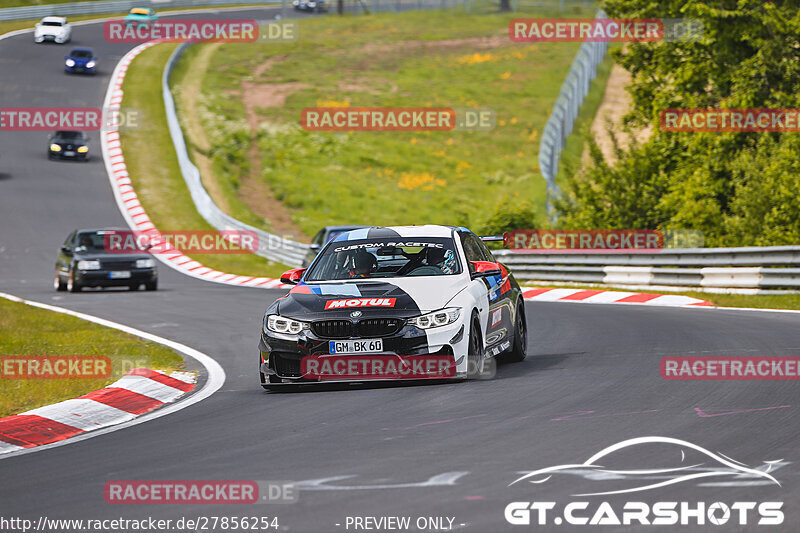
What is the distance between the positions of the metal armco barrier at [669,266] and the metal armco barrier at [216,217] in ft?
26.0

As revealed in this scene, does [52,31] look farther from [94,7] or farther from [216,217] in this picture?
[216,217]

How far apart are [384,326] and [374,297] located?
1.15ft

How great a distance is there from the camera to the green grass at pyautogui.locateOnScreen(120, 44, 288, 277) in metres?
37.1

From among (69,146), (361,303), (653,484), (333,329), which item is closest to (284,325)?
(333,329)

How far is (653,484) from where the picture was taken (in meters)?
6.09

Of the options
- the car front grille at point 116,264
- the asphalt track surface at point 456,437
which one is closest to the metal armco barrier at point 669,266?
the asphalt track surface at point 456,437

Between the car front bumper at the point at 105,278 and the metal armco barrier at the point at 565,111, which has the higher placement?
the metal armco barrier at the point at 565,111

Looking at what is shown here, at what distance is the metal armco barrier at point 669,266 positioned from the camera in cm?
2064

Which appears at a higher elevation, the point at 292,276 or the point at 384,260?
the point at 384,260

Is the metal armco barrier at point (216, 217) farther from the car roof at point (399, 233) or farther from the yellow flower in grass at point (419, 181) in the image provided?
the car roof at point (399, 233)

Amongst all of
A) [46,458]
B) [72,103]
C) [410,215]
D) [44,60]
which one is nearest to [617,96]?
[410,215]

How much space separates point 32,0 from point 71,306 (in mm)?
77695

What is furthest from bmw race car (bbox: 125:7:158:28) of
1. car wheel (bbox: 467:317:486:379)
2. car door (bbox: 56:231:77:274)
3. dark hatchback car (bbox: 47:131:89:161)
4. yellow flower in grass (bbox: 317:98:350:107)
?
car wheel (bbox: 467:317:486:379)

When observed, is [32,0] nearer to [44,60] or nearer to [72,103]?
[44,60]
